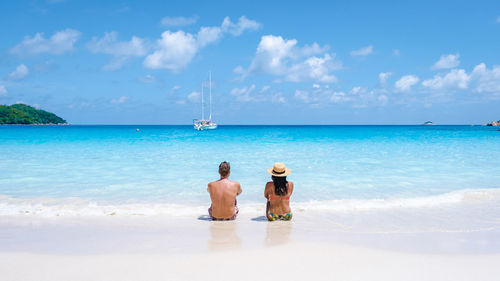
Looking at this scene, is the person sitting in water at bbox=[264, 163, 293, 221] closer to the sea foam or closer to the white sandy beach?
the white sandy beach

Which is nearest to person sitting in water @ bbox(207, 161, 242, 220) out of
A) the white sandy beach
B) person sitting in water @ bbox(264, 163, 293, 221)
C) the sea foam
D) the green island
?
the white sandy beach

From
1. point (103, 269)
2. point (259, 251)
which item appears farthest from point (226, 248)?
point (103, 269)

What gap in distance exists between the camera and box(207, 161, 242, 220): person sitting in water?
21.4ft

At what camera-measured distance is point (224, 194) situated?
6.60 metres

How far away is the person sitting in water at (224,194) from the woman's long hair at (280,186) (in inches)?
27.4

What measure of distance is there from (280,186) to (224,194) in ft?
3.58

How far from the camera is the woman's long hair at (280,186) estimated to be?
6.50 m

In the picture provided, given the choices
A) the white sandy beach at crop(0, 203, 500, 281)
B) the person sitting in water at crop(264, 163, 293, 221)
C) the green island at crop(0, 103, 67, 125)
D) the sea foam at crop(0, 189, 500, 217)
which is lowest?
the sea foam at crop(0, 189, 500, 217)

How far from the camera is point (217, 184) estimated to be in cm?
652

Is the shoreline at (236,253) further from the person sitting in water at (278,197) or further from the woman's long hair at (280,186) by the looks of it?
the woman's long hair at (280,186)

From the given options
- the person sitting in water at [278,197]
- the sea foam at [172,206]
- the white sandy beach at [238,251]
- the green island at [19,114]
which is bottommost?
the sea foam at [172,206]

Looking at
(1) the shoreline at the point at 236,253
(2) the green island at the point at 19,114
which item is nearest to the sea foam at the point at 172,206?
→ (1) the shoreline at the point at 236,253

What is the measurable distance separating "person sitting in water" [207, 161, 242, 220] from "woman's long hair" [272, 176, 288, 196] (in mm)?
696

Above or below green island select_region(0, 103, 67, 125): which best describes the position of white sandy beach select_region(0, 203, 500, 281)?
below
